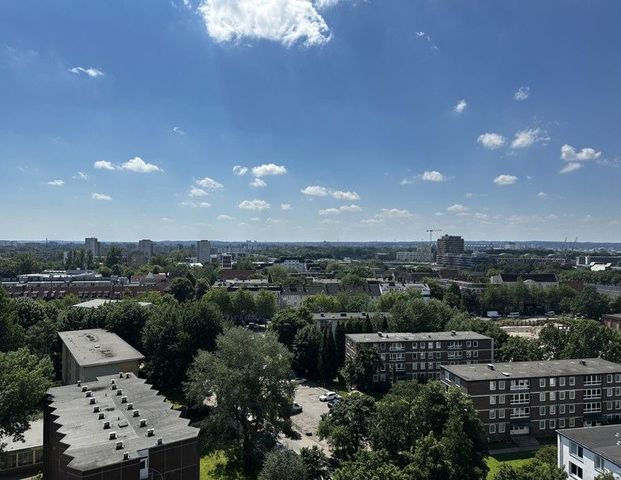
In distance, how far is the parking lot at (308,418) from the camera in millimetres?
33219

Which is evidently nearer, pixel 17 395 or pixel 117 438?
pixel 117 438

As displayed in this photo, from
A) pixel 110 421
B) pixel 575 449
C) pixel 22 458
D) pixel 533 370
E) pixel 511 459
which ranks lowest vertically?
pixel 511 459

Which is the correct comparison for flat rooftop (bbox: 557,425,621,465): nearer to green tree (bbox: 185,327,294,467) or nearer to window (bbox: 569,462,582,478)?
window (bbox: 569,462,582,478)

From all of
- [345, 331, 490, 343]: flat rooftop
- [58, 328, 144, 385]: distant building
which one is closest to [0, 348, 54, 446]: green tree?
[58, 328, 144, 385]: distant building

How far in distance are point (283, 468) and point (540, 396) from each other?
25145 millimetres

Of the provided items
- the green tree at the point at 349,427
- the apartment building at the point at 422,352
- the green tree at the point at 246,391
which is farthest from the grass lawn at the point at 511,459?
the apartment building at the point at 422,352

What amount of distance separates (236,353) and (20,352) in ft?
44.6

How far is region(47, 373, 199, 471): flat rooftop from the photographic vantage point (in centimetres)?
1822

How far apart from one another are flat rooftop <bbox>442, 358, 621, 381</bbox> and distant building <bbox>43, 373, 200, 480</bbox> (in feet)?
80.0

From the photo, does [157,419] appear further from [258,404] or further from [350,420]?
[350,420]

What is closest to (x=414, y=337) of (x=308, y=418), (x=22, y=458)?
(x=308, y=418)

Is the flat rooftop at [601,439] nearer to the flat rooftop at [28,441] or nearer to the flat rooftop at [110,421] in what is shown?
the flat rooftop at [110,421]

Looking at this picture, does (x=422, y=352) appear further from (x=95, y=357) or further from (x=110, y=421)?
(x=110, y=421)

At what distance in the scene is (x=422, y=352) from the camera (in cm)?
5000
